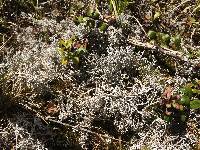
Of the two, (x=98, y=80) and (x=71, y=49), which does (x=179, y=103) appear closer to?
(x=98, y=80)

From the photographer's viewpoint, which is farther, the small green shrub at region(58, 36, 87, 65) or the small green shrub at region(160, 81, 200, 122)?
the small green shrub at region(58, 36, 87, 65)

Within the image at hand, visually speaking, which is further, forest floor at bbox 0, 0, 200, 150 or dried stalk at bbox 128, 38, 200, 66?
dried stalk at bbox 128, 38, 200, 66

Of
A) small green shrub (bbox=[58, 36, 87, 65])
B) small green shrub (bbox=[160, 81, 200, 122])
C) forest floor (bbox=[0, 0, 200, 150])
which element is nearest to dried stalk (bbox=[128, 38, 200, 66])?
forest floor (bbox=[0, 0, 200, 150])

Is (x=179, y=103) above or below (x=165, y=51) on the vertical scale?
below

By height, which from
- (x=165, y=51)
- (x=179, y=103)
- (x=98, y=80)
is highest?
(x=165, y=51)

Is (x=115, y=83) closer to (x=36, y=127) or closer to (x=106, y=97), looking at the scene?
(x=106, y=97)

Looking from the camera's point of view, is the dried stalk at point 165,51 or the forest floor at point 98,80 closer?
the forest floor at point 98,80

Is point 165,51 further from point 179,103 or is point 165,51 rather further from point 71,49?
point 71,49

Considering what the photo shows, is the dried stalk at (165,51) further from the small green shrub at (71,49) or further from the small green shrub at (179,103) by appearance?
the small green shrub at (71,49)

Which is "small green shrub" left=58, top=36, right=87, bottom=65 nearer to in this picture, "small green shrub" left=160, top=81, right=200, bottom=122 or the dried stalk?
the dried stalk

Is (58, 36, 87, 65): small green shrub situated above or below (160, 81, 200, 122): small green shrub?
above

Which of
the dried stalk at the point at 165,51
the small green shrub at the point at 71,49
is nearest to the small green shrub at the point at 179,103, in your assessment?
the dried stalk at the point at 165,51

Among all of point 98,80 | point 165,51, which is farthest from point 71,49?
point 165,51

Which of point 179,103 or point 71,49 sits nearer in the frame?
point 179,103
